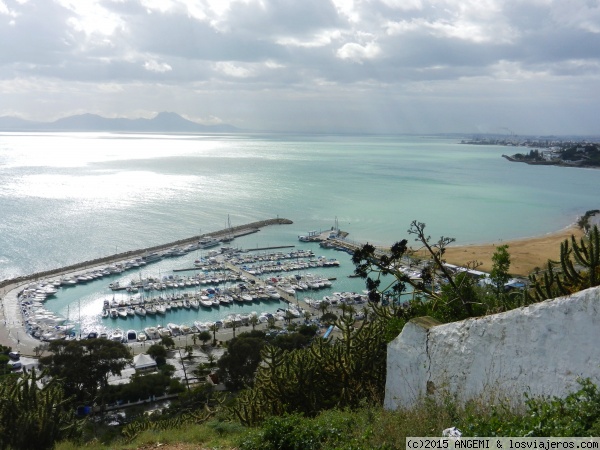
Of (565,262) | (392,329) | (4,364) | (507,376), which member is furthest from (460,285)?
(4,364)

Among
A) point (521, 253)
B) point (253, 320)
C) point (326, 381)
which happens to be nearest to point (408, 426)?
point (326, 381)

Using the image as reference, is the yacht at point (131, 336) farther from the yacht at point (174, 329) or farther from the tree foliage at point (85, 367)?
the tree foliage at point (85, 367)

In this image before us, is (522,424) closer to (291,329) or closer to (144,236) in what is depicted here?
(291,329)

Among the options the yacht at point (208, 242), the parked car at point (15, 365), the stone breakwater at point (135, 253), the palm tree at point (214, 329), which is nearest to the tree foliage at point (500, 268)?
the palm tree at point (214, 329)

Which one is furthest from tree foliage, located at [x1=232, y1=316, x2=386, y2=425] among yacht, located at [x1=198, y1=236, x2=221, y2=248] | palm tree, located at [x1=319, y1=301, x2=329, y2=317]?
yacht, located at [x1=198, y1=236, x2=221, y2=248]

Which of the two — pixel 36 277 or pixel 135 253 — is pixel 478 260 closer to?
pixel 135 253
